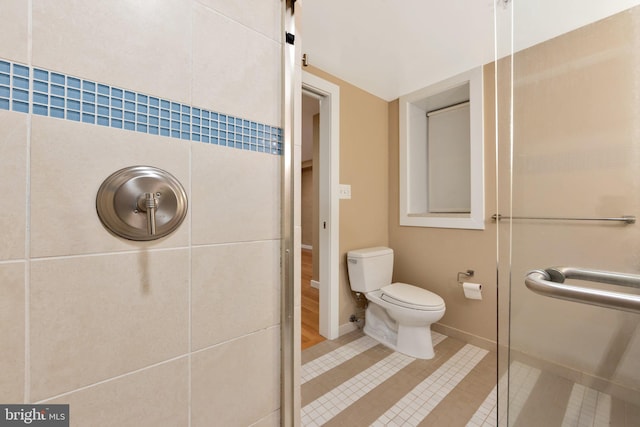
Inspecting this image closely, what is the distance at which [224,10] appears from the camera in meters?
0.65

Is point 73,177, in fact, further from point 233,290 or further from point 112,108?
point 233,290

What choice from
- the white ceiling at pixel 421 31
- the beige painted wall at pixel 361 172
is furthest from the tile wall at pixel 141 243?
the beige painted wall at pixel 361 172

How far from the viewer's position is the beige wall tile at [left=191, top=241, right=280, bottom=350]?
0.62 m

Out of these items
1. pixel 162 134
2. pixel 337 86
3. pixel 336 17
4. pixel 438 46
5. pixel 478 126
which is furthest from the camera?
pixel 337 86

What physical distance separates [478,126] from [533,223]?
1.14 metres

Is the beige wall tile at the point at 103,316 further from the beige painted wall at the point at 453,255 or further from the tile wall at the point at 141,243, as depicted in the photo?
the beige painted wall at the point at 453,255

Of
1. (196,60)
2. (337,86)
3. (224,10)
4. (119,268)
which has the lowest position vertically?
(119,268)

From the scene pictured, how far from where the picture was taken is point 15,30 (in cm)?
42

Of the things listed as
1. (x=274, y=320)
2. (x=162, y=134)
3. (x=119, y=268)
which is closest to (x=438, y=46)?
(x=162, y=134)

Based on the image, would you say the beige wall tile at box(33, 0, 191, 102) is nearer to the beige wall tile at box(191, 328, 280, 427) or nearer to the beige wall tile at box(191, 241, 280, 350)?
the beige wall tile at box(191, 241, 280, 350)

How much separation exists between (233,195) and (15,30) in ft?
1.51

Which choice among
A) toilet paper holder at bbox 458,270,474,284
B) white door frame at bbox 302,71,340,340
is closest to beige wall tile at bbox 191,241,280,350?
white door frame at bbox 302,71,340,340

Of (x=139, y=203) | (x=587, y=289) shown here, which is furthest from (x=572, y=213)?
(x=139, y=203)

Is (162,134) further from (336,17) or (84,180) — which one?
(336,17)
